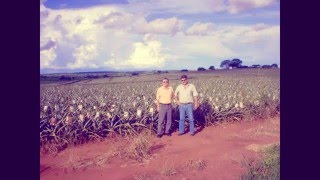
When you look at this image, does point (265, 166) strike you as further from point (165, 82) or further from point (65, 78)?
point (65, 78)

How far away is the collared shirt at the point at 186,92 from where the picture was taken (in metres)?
6.20

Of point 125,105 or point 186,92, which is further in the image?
point 125,105

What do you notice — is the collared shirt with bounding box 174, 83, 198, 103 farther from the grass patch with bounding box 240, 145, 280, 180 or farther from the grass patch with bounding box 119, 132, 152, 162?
the grass patch with bounding box 240, 145, 280, 180

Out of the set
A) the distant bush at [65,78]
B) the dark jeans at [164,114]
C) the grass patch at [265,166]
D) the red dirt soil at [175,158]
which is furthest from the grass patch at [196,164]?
the distant bush at [65,78]

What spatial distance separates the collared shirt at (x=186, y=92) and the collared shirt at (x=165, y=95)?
15 centimetres

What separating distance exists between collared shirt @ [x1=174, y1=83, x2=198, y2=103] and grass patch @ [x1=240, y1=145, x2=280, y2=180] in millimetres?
1502

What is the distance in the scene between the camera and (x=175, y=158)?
17.1 ft

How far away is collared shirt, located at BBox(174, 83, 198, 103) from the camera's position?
20.4ft

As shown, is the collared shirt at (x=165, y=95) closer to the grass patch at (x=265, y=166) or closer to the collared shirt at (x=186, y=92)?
the collared shirt at (x=186, y=92)

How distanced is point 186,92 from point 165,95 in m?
0.34

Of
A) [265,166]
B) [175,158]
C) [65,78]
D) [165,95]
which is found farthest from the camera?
[65,78]

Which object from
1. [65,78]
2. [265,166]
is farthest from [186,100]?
[65,78]
